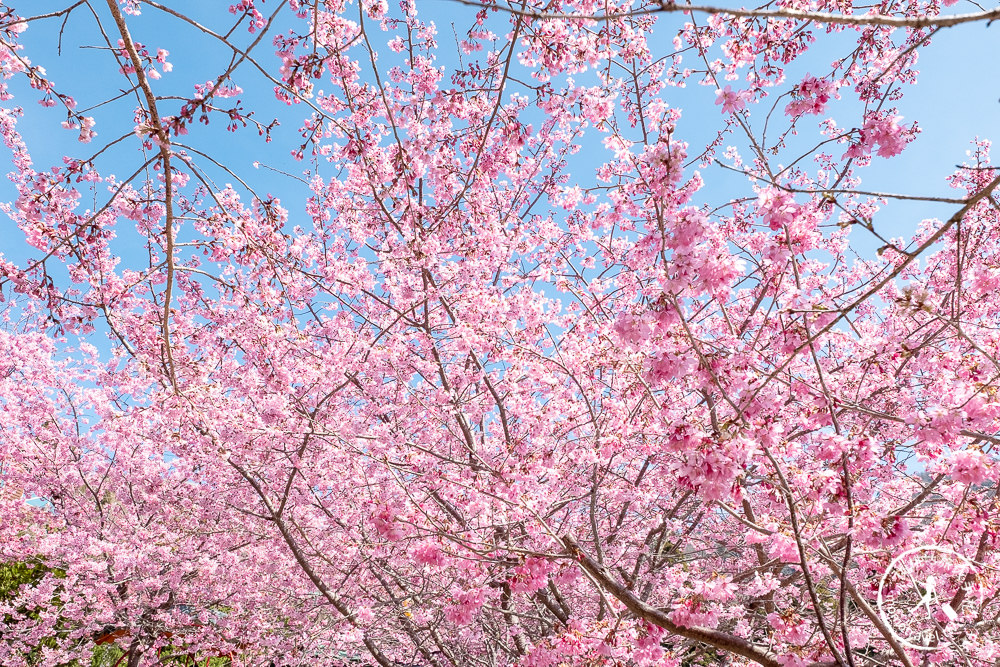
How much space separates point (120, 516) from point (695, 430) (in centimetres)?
1073

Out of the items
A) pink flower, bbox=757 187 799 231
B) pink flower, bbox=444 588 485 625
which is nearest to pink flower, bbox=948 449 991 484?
pink flower, bbox=757 187 799 231

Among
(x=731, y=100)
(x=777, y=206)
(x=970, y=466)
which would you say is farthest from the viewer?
(x=731, y=100)

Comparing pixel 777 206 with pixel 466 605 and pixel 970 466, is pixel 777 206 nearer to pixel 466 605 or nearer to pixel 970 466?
pixel 970 466

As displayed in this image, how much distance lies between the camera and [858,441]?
3.57 m

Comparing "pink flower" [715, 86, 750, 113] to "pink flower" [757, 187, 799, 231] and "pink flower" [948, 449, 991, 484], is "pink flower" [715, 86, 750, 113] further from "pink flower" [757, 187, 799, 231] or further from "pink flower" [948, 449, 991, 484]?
"pink flower" [948, 449, 991, 484]

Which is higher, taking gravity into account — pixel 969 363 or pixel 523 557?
pixel 969 363

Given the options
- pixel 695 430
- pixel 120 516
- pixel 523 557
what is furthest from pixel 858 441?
pixel 120 516

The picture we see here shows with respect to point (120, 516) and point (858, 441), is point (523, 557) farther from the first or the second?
point (120, 516)

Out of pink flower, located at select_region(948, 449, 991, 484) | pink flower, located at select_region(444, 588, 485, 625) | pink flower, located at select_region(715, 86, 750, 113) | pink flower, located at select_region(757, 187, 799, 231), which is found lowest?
pink flower, located at select_region(444, 588, 485, 625)

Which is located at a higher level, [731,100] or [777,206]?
[731,100]

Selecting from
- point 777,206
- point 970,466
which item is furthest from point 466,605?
point 777,206

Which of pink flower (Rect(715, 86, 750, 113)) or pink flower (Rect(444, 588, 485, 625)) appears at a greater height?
pink flower (Rect(715, 86, 750, 113))

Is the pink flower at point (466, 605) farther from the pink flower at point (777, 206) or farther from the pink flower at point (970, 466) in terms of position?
the pink flower at point (777, 206)

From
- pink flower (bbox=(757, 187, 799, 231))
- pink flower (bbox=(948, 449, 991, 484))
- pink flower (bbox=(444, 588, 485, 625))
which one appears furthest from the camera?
pink flower (bbox=(444, 588, 485, 625))
